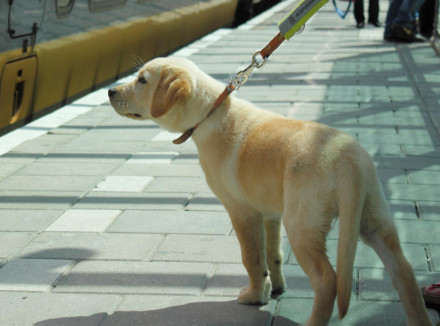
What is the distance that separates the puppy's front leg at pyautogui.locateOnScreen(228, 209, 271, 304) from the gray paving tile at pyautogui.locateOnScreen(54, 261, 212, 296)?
33 centimetres

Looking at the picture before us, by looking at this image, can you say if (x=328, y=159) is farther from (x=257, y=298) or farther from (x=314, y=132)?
(x=257, y=298)

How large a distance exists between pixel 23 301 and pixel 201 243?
1145 millimetres

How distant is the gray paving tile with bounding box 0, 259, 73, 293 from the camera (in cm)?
378

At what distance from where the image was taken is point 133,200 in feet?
17.1

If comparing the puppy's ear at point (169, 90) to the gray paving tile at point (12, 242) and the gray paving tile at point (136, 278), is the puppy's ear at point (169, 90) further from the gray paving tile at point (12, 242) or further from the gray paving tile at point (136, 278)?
the gray paving tile at point (12, 242)

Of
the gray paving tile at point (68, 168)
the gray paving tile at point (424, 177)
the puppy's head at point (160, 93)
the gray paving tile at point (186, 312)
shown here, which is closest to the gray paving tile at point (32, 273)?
the gray paving tile at point (186, 312)

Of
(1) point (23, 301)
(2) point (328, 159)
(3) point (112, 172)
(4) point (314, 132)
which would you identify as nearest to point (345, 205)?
(2) point (328, 159)

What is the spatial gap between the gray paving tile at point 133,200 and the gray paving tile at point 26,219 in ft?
0.75

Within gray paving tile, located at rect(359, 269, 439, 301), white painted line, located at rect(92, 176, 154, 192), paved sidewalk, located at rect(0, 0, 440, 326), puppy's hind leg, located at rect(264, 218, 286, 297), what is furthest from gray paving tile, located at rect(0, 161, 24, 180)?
gray paving tile, located at rect(359, 269, 439, 301)

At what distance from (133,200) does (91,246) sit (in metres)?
0.91

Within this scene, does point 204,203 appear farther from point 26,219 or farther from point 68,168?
point 68,168

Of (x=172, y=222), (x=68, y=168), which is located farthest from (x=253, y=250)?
(x=68, y=168)

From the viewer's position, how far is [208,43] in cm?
1364

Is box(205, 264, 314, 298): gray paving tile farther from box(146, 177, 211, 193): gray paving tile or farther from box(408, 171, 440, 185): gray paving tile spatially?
box(408, 171, 440, 185): gray paving tile
